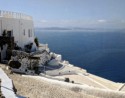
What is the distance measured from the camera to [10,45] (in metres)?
30.9

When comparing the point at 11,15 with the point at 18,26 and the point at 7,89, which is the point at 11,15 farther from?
the point at 7,89

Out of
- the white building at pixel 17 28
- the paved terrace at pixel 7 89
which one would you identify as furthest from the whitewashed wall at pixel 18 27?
the paved terrace at pixel 7 89

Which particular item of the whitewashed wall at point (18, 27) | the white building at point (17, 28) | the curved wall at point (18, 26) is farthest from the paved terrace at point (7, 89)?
the curved wall at point (18, 26)

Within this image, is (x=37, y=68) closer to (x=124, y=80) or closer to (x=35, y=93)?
(x=35, y=93)

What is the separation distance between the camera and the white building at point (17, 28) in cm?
3162

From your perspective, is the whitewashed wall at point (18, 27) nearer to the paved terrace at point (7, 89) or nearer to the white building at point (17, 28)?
the white building at point (17, 28)

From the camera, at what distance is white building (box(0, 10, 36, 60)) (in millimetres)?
31616

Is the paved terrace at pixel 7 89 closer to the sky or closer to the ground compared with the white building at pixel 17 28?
closer to the ground

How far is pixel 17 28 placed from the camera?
115 ft

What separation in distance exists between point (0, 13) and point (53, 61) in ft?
31.3

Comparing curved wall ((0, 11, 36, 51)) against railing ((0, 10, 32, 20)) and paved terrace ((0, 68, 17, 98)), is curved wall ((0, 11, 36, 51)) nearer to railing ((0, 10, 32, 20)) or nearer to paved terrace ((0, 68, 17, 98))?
railing ((0, 10, 32, 20))

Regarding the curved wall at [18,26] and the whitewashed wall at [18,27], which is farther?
the curved wall at [18,26]

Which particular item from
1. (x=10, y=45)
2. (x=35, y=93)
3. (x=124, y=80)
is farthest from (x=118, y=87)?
(x=124, y=80)

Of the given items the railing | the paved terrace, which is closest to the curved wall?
the railing
